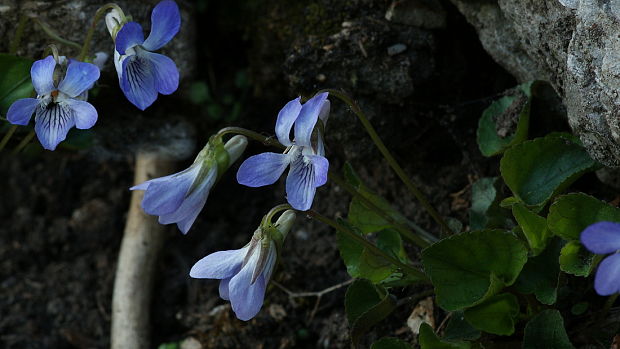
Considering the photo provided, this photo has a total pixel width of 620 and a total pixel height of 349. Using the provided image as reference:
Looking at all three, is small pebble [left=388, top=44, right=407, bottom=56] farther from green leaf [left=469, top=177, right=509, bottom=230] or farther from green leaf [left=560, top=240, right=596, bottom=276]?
green leaf [left=560, top=240, right=596, bottom=276]

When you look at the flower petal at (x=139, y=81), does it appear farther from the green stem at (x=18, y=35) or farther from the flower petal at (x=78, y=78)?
the green stem at (x=18, y=35)

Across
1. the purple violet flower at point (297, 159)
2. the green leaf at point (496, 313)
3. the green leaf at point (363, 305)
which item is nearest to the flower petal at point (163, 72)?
the purple violet flower at point (297, 159)

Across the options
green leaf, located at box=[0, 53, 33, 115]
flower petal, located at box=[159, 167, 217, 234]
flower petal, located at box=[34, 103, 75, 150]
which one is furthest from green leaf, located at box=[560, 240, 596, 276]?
green leaf, located at box=[0, 53, 33, 115]

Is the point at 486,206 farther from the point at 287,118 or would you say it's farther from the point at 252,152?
the point at 252,152

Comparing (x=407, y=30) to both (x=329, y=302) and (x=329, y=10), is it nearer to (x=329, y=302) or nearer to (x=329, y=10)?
(x=329, y=10)

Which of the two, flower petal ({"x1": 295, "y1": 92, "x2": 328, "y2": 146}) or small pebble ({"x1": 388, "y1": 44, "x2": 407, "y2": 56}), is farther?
small pebble ({"x1": 388, "y1": 44, "x2": 407, "y2": 56})

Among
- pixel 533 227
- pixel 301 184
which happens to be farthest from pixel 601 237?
pixel 301 184

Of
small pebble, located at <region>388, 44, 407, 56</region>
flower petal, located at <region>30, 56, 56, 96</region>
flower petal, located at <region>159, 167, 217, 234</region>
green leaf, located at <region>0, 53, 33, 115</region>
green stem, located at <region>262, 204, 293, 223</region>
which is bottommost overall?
green leaf, located at <region>0, 53, 33, 115</region>

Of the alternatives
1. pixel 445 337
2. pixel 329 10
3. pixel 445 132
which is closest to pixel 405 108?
pixel 445 132
